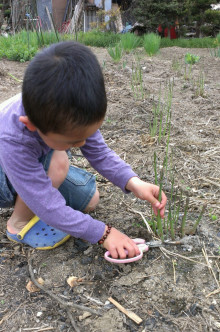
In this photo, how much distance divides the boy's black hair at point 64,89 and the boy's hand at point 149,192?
0.49m

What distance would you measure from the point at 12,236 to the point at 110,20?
9564mm

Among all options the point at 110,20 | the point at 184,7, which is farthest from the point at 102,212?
the point at 110,20

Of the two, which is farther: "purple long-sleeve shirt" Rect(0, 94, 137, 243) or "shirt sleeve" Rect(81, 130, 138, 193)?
"shirt sleeve" Rect(81, 130, 138, 193)

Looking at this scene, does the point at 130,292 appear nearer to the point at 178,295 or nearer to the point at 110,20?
the point at 178,295

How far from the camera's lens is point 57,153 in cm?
135

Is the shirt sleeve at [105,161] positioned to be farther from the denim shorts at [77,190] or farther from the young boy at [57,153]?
the denim shorts at [77,190]

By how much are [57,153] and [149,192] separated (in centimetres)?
41

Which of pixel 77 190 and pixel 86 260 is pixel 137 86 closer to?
pixel 77 190

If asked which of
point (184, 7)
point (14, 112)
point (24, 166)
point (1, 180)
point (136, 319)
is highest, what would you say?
point (184, 7)

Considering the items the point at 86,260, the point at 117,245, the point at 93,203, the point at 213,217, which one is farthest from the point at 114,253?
the point at 213,217

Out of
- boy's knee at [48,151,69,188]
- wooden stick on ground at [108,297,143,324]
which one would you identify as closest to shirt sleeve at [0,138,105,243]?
boy's knee at [48,151,69,188]

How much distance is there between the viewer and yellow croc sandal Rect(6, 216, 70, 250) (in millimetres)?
1401

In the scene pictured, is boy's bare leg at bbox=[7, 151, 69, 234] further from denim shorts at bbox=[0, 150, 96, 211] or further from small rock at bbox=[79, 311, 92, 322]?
small rock at bbox=[79, 311, 92, 322]

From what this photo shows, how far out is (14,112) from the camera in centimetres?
117
